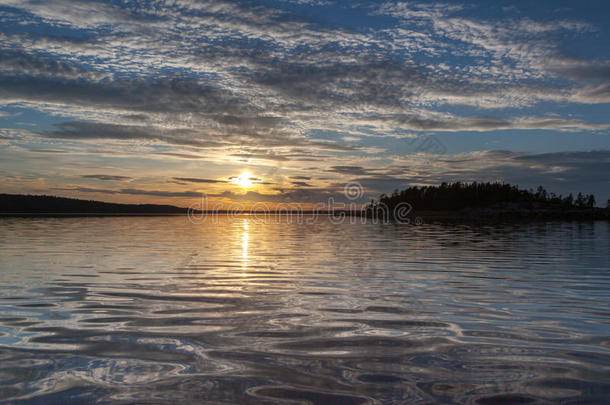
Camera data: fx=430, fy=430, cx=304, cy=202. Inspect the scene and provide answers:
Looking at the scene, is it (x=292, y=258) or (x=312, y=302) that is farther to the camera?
(x=292, y=258)

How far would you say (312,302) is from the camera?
11992 millimetres

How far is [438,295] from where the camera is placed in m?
13.3

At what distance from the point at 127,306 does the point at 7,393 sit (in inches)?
223

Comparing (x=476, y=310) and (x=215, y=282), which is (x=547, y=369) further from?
(x=215, y=282)

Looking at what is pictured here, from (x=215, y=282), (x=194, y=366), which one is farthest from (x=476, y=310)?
(x=215, y=282)

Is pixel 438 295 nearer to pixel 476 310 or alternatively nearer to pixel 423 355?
pixel 476 310

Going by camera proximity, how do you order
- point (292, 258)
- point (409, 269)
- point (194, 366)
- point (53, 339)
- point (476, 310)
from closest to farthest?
point (194, 366), point (53, 339), point (476, 310), point (409, 269), point (292, 258)

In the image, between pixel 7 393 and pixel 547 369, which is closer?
pixel 7 393

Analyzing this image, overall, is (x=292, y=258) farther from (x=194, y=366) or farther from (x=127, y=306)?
(x=194, y=366)

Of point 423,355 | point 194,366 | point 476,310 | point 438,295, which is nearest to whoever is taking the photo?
point 194,366

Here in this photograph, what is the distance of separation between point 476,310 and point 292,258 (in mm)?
Result: 14024

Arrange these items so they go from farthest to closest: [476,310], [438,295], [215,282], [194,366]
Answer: [215,282] → [438,295] → [476,310] → [194,366]

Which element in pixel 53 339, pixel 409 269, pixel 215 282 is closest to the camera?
pixel 53 339

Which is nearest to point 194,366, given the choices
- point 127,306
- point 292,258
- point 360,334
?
point 360,334
